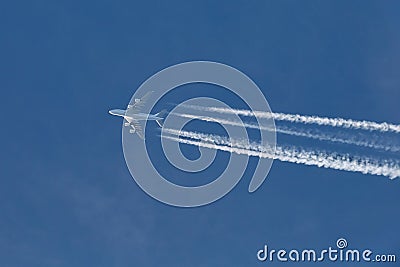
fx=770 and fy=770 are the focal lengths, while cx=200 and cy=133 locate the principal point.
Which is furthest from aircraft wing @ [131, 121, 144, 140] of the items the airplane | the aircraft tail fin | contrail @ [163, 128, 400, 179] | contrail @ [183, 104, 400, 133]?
contrail @ [183, 104, 400, 133]

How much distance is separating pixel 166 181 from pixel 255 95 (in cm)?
1534

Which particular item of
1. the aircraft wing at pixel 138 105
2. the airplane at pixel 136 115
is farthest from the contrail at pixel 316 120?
the airplane at pixel 136 115

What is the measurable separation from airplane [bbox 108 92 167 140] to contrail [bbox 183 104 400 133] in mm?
7099

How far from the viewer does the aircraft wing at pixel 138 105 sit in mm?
100125

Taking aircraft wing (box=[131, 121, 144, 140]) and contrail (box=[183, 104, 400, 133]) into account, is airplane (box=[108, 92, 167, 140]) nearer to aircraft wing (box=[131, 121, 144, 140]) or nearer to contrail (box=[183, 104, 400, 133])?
aircraft wing (box=[131, 121, 144, 140])

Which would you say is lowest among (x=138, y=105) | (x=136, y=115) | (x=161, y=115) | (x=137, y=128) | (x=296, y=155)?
(x=296, y=155)

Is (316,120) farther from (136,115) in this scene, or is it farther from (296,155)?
(136,115)

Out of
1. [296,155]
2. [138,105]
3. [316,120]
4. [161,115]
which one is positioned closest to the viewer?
[296,155]

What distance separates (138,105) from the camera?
102 m

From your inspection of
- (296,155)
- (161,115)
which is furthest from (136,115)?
(296,155)

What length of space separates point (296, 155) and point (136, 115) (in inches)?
940

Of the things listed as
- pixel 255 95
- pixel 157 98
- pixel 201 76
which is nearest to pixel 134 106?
pixel 157 98

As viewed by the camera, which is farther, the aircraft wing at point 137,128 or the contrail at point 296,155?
the aircraft wing at point 137,128

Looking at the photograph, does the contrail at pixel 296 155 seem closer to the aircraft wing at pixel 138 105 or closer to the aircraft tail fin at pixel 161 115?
the aircraft tail fin at pixel 161 115
